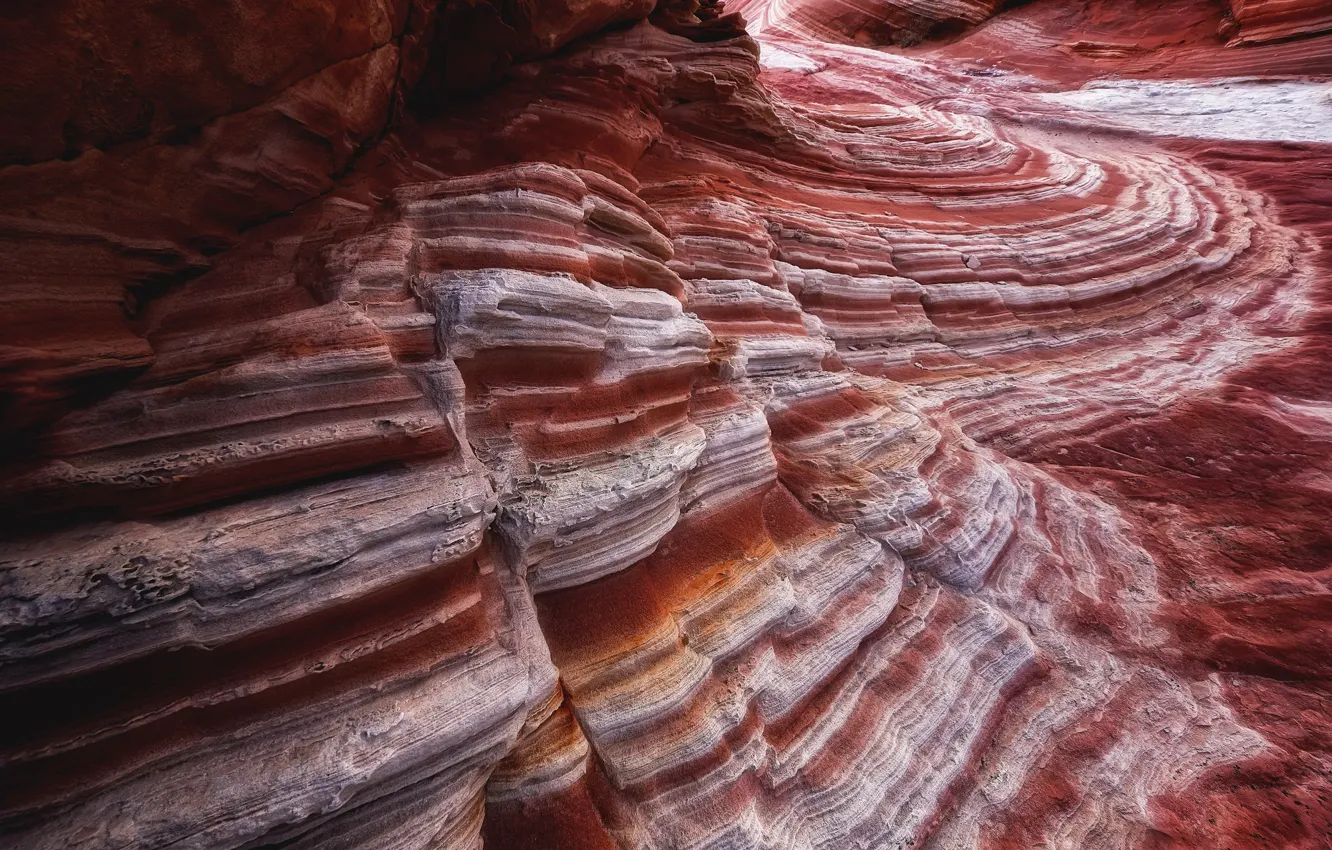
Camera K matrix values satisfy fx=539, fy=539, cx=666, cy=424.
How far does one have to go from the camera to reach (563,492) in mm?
2938

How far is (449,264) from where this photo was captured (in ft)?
10.3

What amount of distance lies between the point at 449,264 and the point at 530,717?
2494mm

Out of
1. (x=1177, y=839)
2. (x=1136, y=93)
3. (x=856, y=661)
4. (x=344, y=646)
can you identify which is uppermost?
(x=1136, y=93)

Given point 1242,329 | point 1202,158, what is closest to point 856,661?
point 1242,329

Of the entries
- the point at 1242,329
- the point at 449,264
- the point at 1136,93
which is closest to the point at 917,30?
the point at 1136,93

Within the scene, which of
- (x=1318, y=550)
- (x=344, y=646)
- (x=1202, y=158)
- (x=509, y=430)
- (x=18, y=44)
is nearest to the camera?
(x=18, y=44)

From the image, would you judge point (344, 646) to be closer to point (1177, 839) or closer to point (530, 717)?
point (530, 717)

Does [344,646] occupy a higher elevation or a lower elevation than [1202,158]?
lower

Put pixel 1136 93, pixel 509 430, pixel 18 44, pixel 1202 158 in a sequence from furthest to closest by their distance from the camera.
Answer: pixel 1136 93
pixel 1202 158
pixel 509 430
pixel 18 44

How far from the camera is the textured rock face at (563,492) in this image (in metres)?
2.03

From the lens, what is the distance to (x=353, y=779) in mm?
2006

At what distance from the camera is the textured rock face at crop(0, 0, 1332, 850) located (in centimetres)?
203

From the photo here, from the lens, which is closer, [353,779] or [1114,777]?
[353,779]

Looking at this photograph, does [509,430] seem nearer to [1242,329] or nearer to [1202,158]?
[1242,329]
